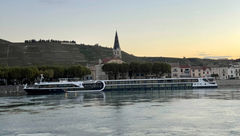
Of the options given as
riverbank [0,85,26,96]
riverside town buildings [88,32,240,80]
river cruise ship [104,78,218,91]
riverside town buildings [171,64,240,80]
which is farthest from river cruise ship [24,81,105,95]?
riverside town buildings [171,64,240,80]

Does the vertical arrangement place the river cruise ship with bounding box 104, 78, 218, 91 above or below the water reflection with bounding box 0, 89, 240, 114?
above

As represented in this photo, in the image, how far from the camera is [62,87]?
8219 cm

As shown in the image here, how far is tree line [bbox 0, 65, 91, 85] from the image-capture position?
309 feet

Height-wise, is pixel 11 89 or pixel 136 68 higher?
pixel 136 68

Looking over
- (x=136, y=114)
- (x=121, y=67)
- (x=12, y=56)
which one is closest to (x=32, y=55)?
(x=12, y=56)

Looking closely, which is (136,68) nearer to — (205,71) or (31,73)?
(205,71)

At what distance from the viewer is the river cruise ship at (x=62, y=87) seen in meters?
79.8

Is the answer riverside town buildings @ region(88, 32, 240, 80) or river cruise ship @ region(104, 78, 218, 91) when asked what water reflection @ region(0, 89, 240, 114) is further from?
riverside town buildings @ region(88, 32, 240, 80)

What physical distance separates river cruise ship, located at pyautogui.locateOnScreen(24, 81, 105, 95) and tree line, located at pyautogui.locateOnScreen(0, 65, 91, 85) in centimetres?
1178

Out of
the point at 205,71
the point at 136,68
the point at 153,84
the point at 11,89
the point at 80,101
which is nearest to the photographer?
the point at 80,101

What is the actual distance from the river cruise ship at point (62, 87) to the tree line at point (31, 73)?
464 inches

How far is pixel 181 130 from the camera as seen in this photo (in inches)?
1025

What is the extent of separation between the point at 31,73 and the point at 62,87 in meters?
15.8

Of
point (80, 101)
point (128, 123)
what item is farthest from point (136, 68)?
point (128, 123)
